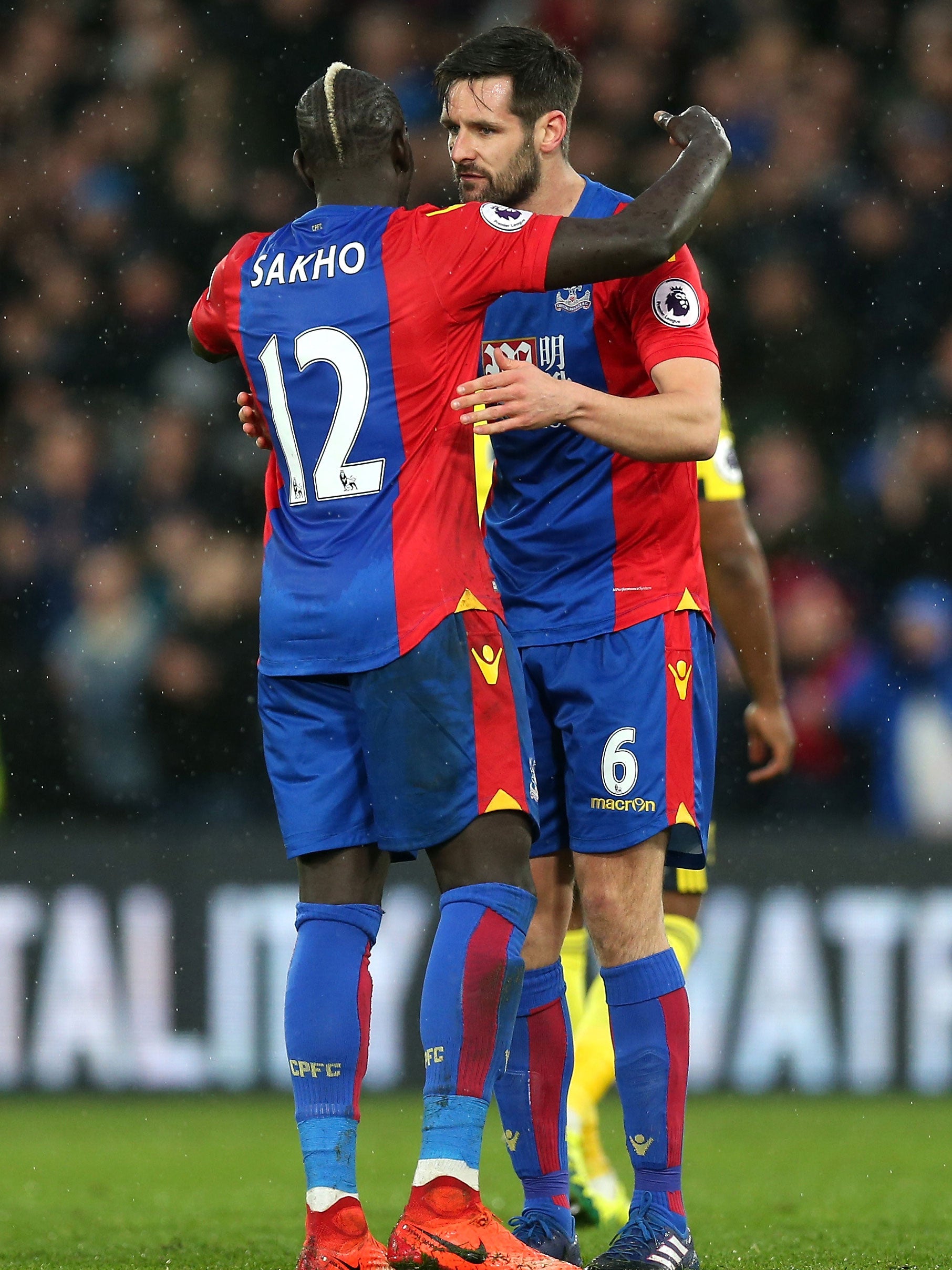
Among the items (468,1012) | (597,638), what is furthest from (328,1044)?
(597,638)

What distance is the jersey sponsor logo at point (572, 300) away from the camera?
3.63 m

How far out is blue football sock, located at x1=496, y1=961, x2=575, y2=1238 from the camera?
3568mm

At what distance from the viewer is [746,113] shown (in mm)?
9875

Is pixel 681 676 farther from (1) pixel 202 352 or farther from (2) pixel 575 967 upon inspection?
(2) pixel 575 967

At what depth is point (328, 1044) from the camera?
3.09 m

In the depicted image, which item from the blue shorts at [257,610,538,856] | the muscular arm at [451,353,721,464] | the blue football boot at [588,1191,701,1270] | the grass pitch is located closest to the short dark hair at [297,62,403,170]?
the muscular arm at [451,353,721,464]

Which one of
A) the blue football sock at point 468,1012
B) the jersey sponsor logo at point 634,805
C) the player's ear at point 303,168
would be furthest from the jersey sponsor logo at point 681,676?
the player's ear at point 303,168

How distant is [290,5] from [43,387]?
9.34 feet

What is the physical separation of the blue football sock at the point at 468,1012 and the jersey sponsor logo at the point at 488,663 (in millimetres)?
347

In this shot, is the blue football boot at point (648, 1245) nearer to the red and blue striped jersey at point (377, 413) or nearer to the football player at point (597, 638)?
the football player at point (597, 638)

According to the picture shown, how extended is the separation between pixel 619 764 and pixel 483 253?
1.00 meters

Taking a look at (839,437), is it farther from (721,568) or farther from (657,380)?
(657,380)

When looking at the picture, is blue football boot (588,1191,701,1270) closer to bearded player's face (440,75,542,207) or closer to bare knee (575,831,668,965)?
bare knee (575,831,668,965)

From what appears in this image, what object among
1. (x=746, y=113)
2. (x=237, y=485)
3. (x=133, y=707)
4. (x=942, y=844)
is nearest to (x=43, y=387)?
(x=237, y=485)
